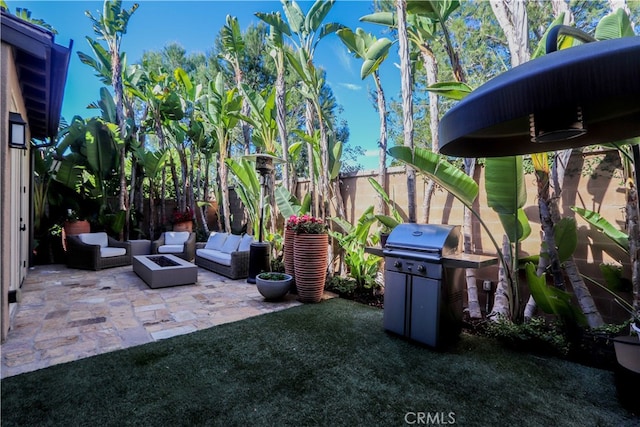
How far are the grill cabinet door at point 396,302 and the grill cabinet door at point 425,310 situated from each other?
84 millimetres

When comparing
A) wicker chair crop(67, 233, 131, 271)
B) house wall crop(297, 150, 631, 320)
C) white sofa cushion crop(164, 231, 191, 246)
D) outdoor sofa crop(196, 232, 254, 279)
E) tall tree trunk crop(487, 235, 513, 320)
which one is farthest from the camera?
white sofa cushion crop(164, 231, 191, 246)

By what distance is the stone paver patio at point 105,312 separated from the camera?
2.72m

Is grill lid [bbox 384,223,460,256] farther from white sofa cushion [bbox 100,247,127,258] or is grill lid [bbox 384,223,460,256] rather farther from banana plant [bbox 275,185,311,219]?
white sofa cushion [bbox 100,247,127,258]

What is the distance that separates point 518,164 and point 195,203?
9096 mm

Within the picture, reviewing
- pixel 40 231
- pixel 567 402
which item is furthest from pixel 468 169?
pixel 40 231

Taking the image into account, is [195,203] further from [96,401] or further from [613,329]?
[613,329]

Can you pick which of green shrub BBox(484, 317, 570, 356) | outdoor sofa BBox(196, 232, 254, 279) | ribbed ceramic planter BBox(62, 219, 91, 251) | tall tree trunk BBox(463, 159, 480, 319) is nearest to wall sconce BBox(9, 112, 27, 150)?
outdoor sofa BBox(196, 232, 254, 279)

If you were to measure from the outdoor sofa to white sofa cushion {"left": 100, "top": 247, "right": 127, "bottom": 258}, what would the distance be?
156 cm

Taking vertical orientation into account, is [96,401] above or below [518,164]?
below

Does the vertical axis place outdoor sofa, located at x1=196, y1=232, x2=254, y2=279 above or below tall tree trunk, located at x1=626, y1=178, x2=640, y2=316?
below

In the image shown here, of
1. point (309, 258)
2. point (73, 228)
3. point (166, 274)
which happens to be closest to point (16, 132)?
point (166, 274)

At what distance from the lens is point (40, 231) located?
709 cm

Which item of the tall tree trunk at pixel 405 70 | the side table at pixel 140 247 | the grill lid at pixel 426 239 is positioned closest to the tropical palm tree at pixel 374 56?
the tall tree trunk at pixel 405 70
